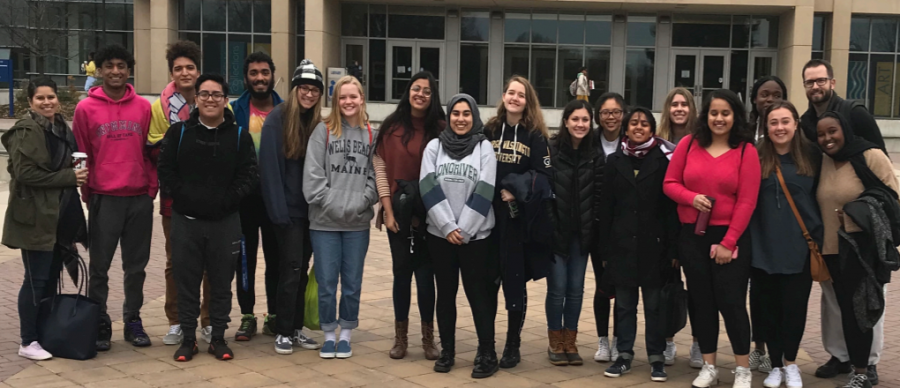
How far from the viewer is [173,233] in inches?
235

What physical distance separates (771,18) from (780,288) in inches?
1089

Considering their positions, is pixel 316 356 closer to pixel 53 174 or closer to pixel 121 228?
pixel 121 228

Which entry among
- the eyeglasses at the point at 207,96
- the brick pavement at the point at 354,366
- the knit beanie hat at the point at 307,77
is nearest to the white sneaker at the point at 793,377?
the brick pavement at the point at 354,366

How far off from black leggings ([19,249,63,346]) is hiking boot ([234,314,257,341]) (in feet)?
4.51

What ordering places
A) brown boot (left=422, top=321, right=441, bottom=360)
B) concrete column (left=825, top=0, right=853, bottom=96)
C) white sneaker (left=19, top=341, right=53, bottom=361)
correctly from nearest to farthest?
1. white sneaker (left=19, top=341, right=53, bottom=361)
2. brown boot (left=422, top=321, right=441, bottom=360)
3. concrete column (left=825, top=0, right=853, bottom=96)

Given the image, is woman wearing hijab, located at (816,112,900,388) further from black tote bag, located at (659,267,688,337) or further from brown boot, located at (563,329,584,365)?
brown boot, located at (563,329,584,365)

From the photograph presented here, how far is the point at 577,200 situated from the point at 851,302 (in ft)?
5.91

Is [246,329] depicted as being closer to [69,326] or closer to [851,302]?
[69,326]

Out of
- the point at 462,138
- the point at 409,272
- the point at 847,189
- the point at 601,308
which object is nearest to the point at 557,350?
the point at 601,308

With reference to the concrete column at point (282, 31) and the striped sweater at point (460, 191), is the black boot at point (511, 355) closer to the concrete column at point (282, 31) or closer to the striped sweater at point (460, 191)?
the striped sweater at point (460, 191)

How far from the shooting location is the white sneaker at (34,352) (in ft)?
19.2

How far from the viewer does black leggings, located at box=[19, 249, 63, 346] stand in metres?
5.92

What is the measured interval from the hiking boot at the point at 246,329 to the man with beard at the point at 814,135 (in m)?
4.03

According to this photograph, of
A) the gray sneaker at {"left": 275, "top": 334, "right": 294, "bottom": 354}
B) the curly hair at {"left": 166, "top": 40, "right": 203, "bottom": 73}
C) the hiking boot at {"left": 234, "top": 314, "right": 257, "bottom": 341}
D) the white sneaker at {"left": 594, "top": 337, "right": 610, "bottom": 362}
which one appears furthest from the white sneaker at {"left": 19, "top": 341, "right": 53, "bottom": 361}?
the white sneaker at {"left": 594, "top": 337, "right": 610, "bottom": 362}
